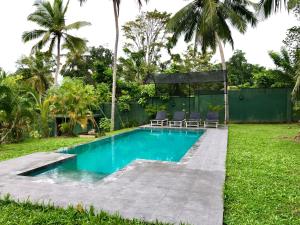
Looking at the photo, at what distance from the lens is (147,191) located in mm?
3699

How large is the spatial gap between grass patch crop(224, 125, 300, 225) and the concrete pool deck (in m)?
0.21

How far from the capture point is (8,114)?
7.96 meters

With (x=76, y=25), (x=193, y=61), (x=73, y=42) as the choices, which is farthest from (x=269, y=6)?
(x=193, y=61)

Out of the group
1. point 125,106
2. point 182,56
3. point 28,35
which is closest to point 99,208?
point 125,106

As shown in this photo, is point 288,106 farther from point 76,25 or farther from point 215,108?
point 76,25

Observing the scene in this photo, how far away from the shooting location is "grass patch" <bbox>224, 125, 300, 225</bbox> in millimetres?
2980

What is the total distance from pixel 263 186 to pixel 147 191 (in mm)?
1884

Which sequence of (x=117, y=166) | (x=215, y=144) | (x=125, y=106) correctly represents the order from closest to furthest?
(x=117, y=166), (x=215, y=144), (x=125, y=106)

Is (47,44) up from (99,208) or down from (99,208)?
up

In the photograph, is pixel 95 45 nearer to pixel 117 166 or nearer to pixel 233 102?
pixel 233 102

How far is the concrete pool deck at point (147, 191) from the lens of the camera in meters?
2.99

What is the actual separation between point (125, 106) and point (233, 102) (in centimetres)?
657

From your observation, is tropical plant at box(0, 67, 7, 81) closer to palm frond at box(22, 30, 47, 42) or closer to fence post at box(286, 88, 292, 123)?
palm frond at box(22, 30, 47, 42)

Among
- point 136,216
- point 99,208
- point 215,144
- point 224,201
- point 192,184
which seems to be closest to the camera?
point 136,216
